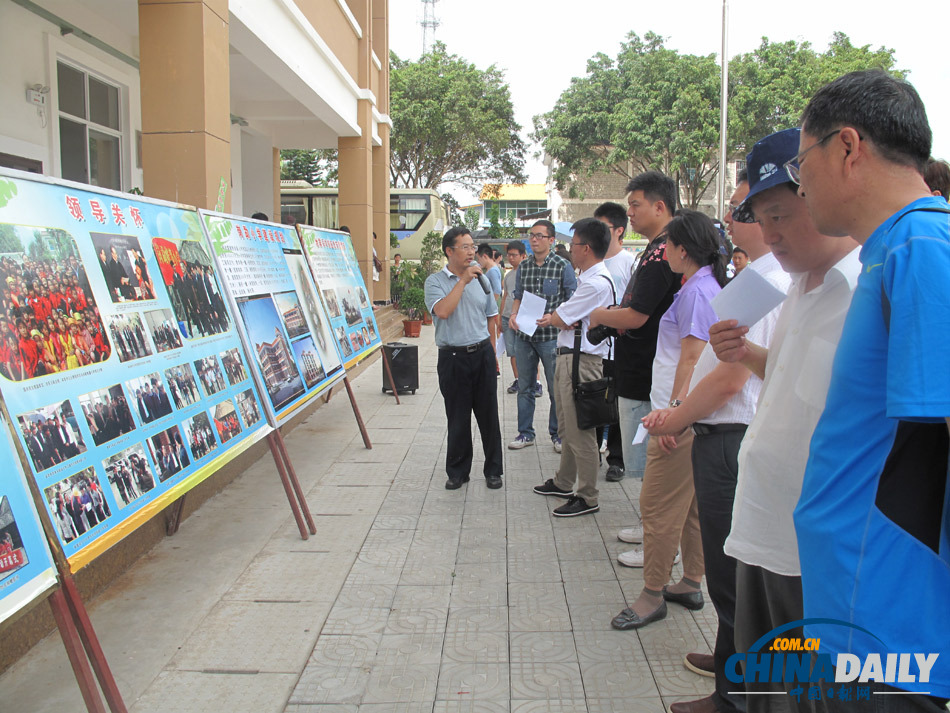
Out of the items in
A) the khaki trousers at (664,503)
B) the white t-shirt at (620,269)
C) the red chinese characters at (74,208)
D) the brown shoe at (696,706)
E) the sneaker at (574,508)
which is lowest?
the brown shoe at (696,706)

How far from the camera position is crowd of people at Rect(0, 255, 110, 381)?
84.3 inches

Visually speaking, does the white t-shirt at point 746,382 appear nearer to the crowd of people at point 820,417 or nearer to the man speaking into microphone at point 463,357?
the crowd of people at point 820,417

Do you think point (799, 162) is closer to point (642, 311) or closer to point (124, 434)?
point (642, 311)

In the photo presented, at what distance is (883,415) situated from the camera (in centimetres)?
117

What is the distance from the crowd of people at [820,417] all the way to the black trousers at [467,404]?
1790 mm

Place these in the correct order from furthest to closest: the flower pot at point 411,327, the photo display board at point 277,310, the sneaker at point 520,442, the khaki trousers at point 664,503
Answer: the flower pot at point 411,327, the sneaker at point 520,442, the photo display board at point 277,310, the khaki trousers at point 664,503

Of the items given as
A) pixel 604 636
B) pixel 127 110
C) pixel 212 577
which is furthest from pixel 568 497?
pixel 127 110

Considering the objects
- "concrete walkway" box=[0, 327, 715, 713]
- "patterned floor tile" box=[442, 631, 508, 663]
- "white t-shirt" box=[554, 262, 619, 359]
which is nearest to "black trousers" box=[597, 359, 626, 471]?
"concrete walkway" box=[0, 327, 715, 713]

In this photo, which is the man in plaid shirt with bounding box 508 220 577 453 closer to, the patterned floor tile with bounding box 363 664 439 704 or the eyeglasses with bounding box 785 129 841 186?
the patterned floor tile with bounding box 363 664 439 704

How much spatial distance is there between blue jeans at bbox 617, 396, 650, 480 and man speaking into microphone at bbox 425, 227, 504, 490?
5.27ft

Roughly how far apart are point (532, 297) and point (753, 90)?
89.0ft

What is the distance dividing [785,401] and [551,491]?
11.0 feet

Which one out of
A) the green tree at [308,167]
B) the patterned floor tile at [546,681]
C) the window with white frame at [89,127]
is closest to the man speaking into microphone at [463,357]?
the patterned floor tile at [546,681]

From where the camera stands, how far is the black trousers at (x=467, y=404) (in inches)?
204
